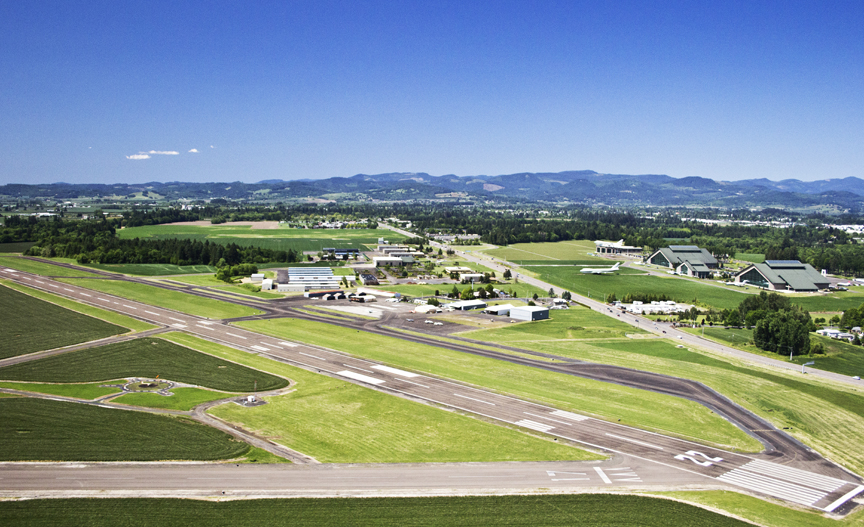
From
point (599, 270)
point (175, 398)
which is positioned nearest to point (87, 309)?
point (175, 398)

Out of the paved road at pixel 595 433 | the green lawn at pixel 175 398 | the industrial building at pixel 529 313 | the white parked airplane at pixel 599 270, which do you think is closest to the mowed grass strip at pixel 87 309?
the paved road at pixel 595 433

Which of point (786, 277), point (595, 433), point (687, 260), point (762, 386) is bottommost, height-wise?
point (762, 386)

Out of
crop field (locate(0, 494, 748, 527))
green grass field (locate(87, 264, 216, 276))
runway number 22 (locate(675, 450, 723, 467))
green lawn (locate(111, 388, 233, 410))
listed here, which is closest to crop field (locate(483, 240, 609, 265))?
green grass field (locate(87, 264, 216, 276))

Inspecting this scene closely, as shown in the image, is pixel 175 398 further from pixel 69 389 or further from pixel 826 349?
pixel 826 349

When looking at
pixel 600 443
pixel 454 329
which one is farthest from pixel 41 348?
pixel 600 443

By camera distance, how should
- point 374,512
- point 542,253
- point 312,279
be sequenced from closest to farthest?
point 374,512 < point 312,279 < point 542,253
